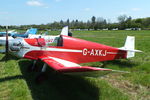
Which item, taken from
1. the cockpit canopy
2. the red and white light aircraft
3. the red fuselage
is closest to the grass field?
the red and white light aircraft

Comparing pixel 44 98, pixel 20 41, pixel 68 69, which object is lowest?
pixel 44 98

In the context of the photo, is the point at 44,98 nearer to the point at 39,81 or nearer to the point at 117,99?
the point at 39,81

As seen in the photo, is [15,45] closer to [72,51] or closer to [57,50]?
[57,50]

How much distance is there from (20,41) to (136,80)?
3937 millimetres

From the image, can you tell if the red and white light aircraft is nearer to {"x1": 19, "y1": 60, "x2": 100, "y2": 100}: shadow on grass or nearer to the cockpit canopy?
the cockpit canopy

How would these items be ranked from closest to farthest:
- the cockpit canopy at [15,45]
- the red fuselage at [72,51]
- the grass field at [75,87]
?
1. the grass field at [75,87]
2. the cockpit canopy at [15,45]
3. the red fuselage at [72,51]

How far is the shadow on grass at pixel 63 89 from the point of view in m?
4.31

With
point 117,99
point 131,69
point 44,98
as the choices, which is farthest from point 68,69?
point 131,69

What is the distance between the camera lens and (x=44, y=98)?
4.27 metres

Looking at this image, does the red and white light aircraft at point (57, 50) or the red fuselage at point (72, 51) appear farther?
the red fuselage at point (72, 51)

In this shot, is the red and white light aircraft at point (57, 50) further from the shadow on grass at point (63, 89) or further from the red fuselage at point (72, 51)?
the shadow on grass at point (63, 89)

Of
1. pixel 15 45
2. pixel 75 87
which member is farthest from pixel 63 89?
pixel 15 45

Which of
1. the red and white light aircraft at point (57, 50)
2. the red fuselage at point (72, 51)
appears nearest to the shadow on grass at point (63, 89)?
→ the red and white light aircraft at point (57, 50)

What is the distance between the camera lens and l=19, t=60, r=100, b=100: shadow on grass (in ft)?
14.2
